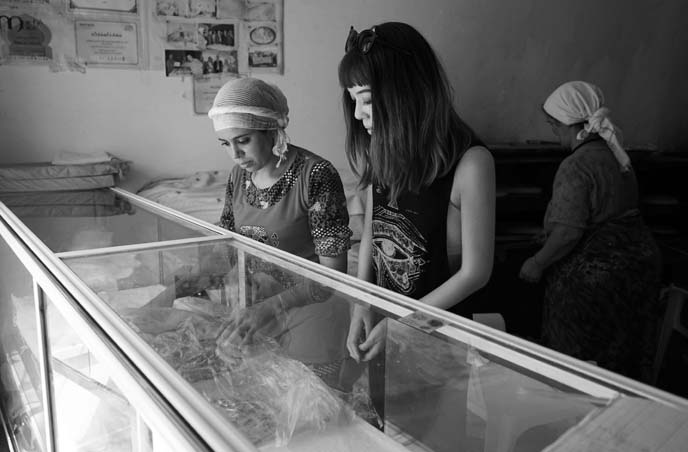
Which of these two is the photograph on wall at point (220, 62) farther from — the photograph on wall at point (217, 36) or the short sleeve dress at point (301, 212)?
the short sleeve dress at point (301, 212)

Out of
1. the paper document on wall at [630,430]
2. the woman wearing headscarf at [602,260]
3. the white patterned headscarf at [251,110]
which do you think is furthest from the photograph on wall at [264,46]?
the paper document on wall at [630,430]

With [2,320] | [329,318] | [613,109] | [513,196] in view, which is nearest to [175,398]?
[329,318]

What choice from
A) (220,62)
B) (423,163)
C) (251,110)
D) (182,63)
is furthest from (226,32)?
(423,163)

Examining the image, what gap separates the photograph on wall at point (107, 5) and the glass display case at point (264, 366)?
5.80ft

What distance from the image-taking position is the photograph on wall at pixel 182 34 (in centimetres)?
287

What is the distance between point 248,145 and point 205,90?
62.6 inches

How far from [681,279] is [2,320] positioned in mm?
4296

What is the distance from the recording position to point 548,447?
0.59m

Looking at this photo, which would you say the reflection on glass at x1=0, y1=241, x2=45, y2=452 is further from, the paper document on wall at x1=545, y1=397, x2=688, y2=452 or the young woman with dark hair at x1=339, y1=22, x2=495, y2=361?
the paper document on wall at x1=545, y1=397, x2=688, y2=452

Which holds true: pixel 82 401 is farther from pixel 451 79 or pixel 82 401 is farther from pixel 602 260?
pixel 451 79

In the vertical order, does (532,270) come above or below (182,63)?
below

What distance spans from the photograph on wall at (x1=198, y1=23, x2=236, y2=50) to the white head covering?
1.83m

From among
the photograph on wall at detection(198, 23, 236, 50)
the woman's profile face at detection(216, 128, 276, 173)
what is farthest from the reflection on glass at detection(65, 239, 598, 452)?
the photograph on wall at detection(198, 23, 236, 50)

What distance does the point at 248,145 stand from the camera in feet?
5.25
